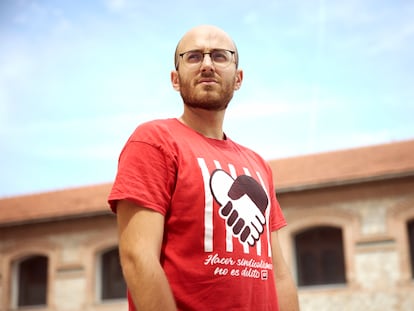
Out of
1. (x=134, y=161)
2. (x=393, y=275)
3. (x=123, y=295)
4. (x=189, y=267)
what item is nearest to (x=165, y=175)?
(x=134, y=161)

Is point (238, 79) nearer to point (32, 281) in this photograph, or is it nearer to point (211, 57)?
point (211, 57)

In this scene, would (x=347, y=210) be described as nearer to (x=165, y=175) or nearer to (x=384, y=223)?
(x=384, y=223)

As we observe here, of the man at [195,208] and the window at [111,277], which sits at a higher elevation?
the window at [111,277]

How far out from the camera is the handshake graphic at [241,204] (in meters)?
1.91

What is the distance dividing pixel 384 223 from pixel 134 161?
12.2 meters

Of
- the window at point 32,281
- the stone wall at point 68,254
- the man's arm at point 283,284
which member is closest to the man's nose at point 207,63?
the man's arm at point 283,284

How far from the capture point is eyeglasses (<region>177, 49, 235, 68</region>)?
2054 millimetres

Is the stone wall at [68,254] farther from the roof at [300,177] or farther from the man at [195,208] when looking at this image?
the man at [195,208]

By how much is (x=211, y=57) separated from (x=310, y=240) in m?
12.5

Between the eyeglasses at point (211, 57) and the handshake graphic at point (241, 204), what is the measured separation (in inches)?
14.3

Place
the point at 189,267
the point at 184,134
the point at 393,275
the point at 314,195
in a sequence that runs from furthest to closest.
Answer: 1. the point at 314,195
2. the point at 393,275
3. the point at 184,134
4. the point at 189,267

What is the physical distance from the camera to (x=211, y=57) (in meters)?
2.05

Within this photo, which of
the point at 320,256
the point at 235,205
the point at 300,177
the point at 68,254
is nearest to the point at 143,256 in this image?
the point at 235,205

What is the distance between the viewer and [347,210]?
13.6 m
